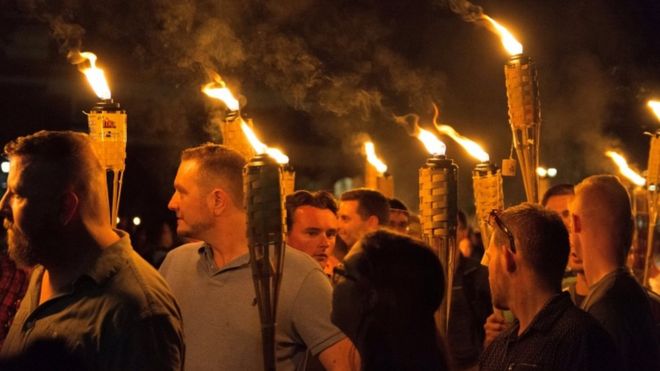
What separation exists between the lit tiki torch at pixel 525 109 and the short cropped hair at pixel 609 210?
36 centimetres

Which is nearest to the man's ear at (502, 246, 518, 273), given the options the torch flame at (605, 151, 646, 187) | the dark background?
the dark background

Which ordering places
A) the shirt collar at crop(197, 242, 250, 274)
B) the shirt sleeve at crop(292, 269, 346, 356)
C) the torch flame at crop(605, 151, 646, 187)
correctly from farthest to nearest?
the torch flame at crop(605, 151, 646, 187)
the shirt collar at crop(197, 242, 250, 274)
the shirt sleeve at crop(292, 269, 346, 356)

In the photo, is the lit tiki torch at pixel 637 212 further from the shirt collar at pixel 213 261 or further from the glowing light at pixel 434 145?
the shirt collar at pixel 213 261

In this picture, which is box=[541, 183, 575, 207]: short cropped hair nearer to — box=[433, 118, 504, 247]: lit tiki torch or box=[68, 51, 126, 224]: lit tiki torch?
box=[433, 118, 504, 247]: lit tiki torch

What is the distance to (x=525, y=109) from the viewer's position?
4156mm

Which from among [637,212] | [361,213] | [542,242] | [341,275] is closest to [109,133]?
[341,275]

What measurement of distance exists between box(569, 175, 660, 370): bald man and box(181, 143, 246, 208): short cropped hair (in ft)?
5.51

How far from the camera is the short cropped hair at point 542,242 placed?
3.55 metres

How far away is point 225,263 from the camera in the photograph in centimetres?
412

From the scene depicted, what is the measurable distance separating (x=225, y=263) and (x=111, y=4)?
11.4 ft

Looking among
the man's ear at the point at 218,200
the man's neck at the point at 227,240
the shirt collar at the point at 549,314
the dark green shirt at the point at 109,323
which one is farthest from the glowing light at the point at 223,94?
the shirt collar at the point at 549,314

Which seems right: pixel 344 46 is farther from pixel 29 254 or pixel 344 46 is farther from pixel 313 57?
pixel 29 254

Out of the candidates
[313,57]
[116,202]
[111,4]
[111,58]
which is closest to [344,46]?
[313,57]

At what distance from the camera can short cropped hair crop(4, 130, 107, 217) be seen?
3.05 m
